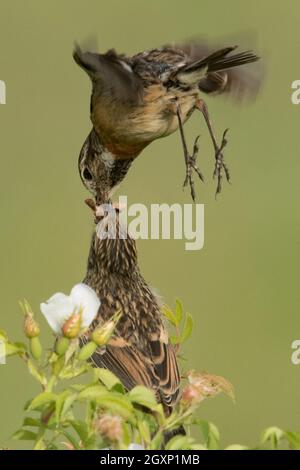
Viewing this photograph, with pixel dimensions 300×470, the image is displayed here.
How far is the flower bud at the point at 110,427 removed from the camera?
6.75 ft

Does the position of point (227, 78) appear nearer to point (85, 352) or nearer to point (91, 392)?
point (85, 352)

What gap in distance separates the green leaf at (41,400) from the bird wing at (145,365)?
1478 mm

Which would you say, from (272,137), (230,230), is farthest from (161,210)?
(272,137)

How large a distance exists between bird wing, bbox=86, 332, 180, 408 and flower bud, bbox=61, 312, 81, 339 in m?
1.36

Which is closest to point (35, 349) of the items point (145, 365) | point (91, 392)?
point (91, 392)

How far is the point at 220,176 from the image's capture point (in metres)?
3.42

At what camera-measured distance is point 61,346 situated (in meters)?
2.25

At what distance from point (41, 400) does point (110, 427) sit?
141mm

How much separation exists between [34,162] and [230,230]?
1502 millimetres

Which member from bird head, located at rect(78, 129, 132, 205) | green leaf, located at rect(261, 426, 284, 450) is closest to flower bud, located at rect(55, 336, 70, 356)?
green leaf, located at rect(261, 426, 284, 450)

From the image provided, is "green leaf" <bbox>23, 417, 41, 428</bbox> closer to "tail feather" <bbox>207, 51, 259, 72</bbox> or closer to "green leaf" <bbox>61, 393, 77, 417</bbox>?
"green leaf" <bbox>61, 393, 77, 417</bbox>

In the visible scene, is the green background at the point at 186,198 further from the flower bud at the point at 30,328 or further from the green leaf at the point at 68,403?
the green leaf at the point at 68,403
